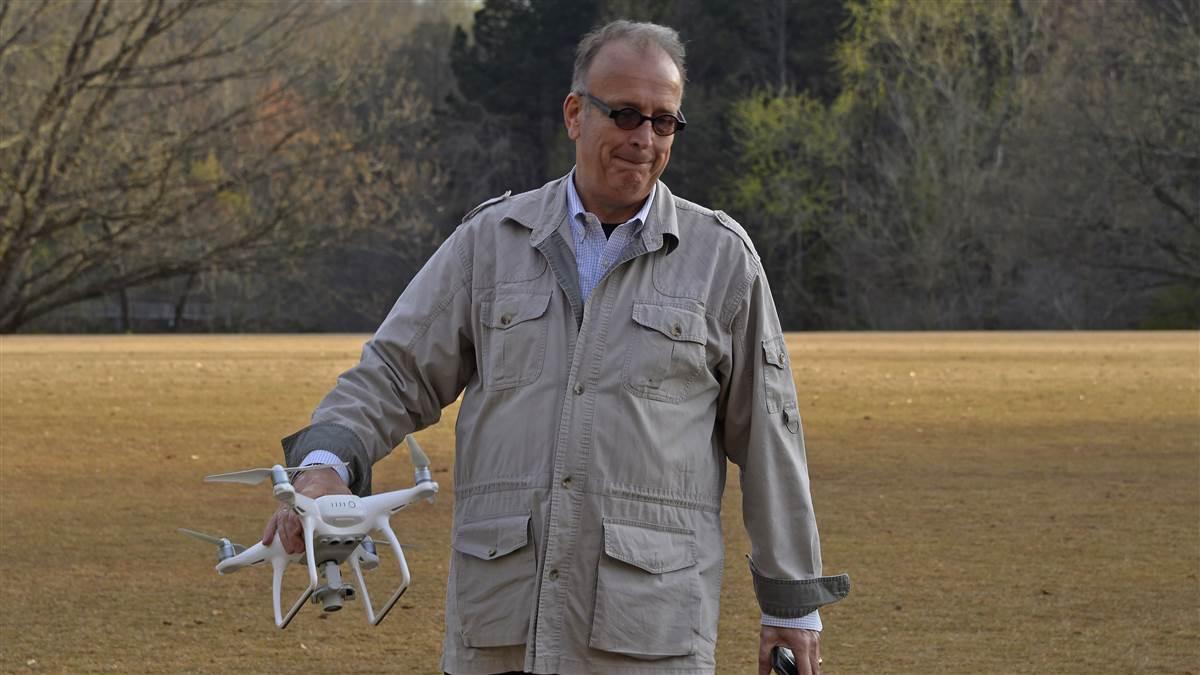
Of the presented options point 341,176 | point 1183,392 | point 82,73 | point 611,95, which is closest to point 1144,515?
point 611,95

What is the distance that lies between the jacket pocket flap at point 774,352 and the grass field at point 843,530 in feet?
10.1

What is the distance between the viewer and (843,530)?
9.37 m

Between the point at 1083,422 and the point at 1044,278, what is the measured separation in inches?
1578

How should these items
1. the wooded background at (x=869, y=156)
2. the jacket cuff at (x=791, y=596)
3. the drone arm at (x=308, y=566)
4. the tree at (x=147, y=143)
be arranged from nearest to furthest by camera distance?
the drone arm at (x=308, y=566) → the jacket cuff at (x=791, y=596) → the tree at (x=147, y=143) → the wooded background at (x=869, y=156)

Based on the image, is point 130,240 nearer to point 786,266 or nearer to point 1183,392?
point 1183,392

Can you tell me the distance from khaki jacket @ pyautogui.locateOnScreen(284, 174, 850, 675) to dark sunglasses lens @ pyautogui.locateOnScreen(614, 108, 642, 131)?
0.14m

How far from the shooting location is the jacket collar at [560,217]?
3090mm

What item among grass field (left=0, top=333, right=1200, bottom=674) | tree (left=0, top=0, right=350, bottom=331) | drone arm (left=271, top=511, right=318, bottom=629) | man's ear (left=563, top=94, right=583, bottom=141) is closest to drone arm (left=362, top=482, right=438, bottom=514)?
drone arm (left=271, top=511, right=318, bottom=629)

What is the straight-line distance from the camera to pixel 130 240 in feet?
89.9

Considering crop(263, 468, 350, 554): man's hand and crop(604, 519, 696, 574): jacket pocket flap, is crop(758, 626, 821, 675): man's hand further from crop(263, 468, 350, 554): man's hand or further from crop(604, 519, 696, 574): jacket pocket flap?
crop(263, 468, 350, 554): man's hand

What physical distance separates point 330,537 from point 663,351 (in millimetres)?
634

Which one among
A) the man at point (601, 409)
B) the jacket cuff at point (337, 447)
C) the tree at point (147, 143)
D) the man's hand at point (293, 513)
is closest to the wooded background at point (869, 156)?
the tree at point (147, 143)

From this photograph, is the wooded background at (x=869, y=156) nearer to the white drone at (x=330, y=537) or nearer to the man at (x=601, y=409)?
the man at (x=601, y=409)

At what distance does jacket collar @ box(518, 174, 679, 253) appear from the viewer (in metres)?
3.09
